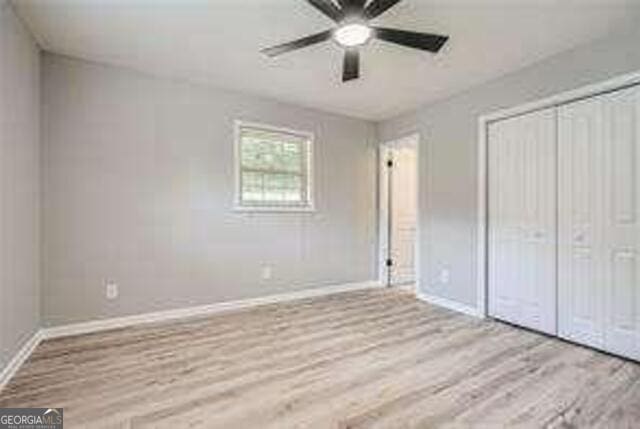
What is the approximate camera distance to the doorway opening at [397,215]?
209 inches

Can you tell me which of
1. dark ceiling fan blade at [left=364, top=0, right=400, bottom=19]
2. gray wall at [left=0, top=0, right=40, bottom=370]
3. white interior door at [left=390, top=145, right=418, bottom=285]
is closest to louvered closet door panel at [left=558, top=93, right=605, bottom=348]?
dark ceiling fan blade at [left=364, top=0, right=400, bottom=19]

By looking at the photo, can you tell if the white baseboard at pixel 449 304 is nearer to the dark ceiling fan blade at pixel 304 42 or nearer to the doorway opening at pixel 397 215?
the doorway opening at pixel 397 215

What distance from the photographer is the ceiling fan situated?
2051 mm

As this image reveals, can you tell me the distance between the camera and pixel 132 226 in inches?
137

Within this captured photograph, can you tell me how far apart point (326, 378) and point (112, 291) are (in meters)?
2.20

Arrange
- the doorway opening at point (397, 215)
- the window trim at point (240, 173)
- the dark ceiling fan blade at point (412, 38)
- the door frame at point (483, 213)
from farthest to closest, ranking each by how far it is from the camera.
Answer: the doorway opening at point (397, 215) < the window trim at point (240, 173) < the door frame at point (483, 213) < the dark ceiling fan blade at point (412, 38)

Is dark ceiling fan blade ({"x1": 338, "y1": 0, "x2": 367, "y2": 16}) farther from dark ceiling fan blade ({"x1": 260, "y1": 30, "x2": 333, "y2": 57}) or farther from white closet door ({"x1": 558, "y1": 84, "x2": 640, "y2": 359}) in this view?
white closet door ({"x1": 558, "y1": 84, "x2": 640, "y2": 359})

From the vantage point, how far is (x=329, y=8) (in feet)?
6.75

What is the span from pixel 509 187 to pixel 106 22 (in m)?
3.64

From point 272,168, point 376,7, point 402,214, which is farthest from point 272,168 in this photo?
point 376,7

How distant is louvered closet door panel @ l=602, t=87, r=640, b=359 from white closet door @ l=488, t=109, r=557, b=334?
0.41 meters

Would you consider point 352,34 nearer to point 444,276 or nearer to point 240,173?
point 240,173

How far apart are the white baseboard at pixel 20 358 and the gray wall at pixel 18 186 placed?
0.04m

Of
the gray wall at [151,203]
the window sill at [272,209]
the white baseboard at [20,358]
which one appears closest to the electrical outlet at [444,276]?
the gray wall at [151,203]
